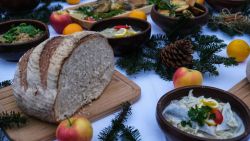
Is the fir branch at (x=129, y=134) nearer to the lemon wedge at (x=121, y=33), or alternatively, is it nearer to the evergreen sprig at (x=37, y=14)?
the lemon wedge at (x=121, y=33)

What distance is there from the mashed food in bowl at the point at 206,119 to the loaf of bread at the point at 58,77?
30 cm

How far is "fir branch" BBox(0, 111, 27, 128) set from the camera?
3.18ft

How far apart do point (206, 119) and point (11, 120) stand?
559 millimetres

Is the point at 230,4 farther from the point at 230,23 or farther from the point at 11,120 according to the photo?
the point at 11,120

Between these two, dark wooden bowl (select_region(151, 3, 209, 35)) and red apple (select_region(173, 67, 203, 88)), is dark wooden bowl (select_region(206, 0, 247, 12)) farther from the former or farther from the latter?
red apple (select_region(173, 67, 203, 88))

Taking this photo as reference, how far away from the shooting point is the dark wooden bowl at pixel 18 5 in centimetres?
176

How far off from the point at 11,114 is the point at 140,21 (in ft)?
2.46

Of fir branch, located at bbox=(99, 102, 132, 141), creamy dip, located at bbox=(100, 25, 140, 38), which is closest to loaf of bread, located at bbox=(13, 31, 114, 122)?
fir branch, located at bbox=(99, 102, 132, 141)

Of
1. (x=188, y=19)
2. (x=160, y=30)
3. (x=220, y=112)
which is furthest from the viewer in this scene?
(x=160, y=30)

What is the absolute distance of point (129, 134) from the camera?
940mm

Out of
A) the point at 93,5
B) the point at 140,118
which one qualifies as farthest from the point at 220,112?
the point at 93,5

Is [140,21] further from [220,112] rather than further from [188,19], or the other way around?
[220,112]

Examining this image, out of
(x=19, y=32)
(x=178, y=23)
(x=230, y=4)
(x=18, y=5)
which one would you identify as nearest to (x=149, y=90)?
(x=178, y=23)

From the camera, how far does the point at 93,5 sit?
186cm
